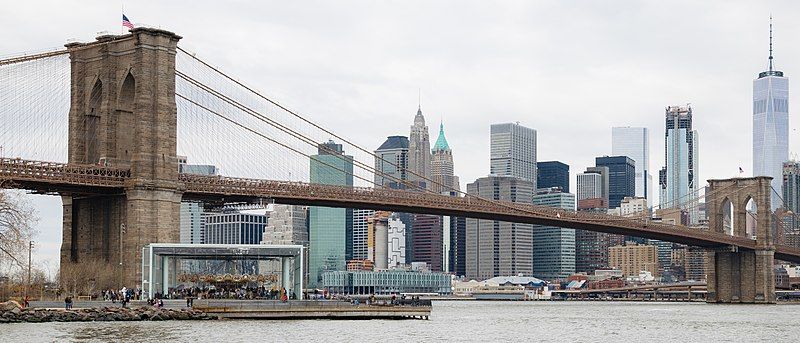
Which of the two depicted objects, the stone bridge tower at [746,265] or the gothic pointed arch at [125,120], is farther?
the stone bridge tower at [746,265]

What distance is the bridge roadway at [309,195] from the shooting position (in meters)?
73.3

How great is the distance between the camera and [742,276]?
427ft

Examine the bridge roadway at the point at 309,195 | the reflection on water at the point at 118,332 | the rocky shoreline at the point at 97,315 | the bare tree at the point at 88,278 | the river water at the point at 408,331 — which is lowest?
the river water at the point at 408,331

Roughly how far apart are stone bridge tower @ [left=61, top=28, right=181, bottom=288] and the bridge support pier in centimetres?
6577

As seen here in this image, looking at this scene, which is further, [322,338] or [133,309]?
[133,309]

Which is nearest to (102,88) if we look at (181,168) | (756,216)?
(181,168)

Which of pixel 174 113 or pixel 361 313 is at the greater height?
pixel 174 113

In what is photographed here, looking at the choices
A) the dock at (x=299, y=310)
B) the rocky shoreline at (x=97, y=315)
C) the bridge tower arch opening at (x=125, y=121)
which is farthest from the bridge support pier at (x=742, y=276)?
the rocky shoreline at (x=97, y=315)

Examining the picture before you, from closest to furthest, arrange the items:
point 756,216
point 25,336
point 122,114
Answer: point 25,336
point 122,114
point 756,216

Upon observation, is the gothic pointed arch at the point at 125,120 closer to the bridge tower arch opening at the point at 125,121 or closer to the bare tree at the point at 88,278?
the bridge tower arch opening at the point at 125,121

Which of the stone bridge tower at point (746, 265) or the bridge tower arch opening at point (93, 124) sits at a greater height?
the bridge tower arch opening at point (93, 124)

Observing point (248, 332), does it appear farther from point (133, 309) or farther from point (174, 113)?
point (174, 113)

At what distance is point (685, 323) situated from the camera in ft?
266

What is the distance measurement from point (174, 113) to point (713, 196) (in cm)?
7516
